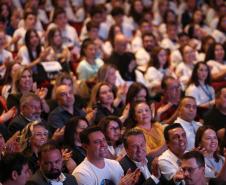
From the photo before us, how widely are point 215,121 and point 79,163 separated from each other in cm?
173

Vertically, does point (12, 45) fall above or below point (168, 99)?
above

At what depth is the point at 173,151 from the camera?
5.30 meters

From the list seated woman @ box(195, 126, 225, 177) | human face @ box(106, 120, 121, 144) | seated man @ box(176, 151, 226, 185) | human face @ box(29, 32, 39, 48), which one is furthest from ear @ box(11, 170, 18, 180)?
human face @ box(29, 32, 39, 48)

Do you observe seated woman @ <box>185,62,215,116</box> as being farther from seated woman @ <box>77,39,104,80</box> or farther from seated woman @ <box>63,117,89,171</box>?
seated woman @ <box>63,117,89,171</box>

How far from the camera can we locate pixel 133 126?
240 inches

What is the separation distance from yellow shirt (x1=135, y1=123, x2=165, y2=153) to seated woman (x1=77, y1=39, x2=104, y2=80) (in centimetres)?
172

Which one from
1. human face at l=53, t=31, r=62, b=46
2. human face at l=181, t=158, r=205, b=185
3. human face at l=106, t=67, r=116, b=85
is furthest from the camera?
human face at l=53, t=31, r=62, b=46

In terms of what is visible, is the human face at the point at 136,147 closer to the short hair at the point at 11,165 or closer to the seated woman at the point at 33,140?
the seated woman at the point at 33,140

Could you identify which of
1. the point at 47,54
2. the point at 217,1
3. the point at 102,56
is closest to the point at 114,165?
the point at 47,54

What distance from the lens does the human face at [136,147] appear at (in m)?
5.02

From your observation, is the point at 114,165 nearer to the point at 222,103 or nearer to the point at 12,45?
the point at 222,103

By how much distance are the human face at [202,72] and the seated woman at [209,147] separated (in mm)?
1913

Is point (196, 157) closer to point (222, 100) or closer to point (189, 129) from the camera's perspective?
point (189, 129)

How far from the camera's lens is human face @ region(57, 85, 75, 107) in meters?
6.30
